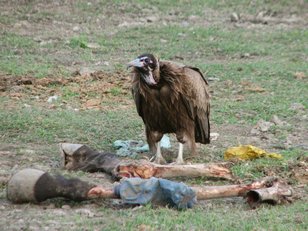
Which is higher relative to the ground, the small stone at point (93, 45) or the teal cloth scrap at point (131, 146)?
the teal cloth scrap at point (131, 146)

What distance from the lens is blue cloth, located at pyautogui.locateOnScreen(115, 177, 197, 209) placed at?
5.88m

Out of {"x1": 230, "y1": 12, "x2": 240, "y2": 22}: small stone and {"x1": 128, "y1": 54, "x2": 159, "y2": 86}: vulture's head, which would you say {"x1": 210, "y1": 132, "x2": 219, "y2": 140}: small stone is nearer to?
{"x1": 128, "y1": 54, "x2": 159, "y2": 86}: vulture's head

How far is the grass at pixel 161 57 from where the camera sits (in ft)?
18.9

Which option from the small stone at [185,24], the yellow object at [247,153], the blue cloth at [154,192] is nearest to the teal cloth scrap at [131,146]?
the yellow object at [247,153]

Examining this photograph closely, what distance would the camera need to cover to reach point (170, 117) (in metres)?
7.72

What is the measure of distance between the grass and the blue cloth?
0.09 metres

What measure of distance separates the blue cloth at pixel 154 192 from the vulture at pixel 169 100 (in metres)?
1.72

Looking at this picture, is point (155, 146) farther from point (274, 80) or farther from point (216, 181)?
point (274, 80)

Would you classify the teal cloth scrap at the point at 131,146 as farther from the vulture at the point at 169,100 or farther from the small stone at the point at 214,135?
the small stone at the point at 214,135

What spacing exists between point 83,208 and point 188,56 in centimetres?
803

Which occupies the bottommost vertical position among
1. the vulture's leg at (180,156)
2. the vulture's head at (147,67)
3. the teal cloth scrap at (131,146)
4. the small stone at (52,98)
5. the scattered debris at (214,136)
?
the small stone at (52,98)

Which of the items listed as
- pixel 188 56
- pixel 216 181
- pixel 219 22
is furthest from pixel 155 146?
pixel 219 22

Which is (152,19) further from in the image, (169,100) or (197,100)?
(169,100)

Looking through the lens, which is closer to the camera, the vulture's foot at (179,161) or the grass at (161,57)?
the grass at (161,57)
